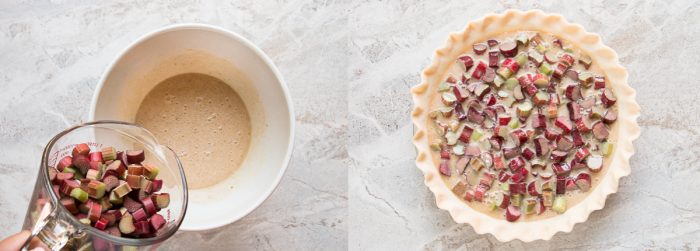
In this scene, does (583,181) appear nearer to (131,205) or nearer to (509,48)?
(509,48)

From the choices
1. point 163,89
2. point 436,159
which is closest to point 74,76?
point 163,89

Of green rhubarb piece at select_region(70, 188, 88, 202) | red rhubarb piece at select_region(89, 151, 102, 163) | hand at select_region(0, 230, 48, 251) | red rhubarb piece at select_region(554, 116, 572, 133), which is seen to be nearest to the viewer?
hand at select_region(0, 230, 48, 251)

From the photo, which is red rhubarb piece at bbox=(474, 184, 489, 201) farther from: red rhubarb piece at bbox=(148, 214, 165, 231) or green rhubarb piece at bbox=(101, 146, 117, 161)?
green rhubarb piece at bbox=(101, 146, 117, 161)

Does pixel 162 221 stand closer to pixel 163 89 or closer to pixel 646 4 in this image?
pixel 163 89

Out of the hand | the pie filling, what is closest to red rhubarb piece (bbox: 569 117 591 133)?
the pie filling

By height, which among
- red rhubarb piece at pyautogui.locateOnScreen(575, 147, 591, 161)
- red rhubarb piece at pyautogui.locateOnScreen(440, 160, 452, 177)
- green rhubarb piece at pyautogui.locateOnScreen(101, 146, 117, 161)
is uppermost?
green rhubarb piece at pyautogui.locateOnScreen(101, 146, 117, 161)

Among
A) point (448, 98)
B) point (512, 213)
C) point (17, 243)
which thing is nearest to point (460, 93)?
point (448, 98)

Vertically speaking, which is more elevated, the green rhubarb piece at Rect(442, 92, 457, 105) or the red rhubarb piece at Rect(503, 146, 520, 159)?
the green rhubarb piece at Rect(442, 92, 457, 105)
